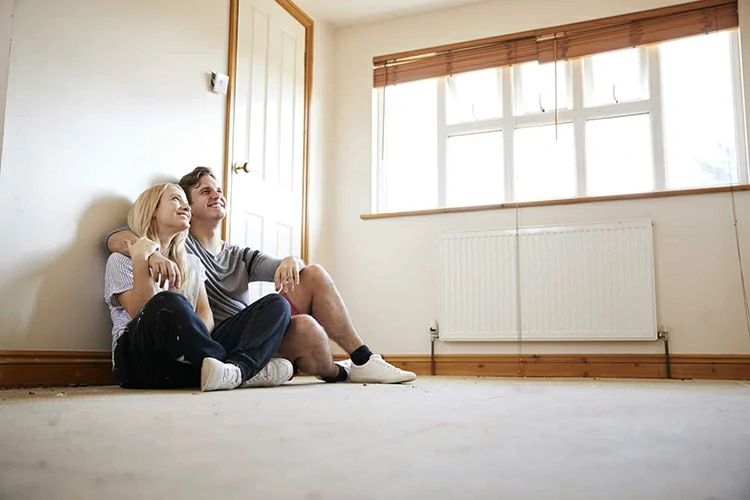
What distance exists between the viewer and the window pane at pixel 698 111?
11.8 feet

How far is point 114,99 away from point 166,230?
631mm

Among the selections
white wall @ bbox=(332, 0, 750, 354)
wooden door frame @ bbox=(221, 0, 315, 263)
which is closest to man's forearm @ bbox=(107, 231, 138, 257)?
wooden door frame @ bbox=(221, 0, 315, 263)

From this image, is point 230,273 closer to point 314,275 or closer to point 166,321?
point 314,275

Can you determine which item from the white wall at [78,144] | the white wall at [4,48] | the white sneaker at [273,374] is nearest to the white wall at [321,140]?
the white wall at [78,144]

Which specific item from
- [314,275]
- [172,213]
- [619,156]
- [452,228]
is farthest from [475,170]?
[172,213]

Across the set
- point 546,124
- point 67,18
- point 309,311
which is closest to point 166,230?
point 309,311

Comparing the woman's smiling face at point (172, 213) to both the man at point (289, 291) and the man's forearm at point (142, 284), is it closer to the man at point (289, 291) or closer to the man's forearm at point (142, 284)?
the man at point (289, 291)

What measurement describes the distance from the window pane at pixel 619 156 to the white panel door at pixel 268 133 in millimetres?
1665

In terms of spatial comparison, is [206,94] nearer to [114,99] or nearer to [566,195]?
[114,99]

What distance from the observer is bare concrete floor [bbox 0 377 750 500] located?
0.64m

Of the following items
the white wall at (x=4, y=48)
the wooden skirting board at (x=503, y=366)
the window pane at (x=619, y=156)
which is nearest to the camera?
the white wall at (x=4, y=48)

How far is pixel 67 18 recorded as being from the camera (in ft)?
8.13

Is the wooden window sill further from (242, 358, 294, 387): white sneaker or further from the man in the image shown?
(242, 358, 294, 387): white sneaker

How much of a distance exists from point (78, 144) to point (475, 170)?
7.61ft
